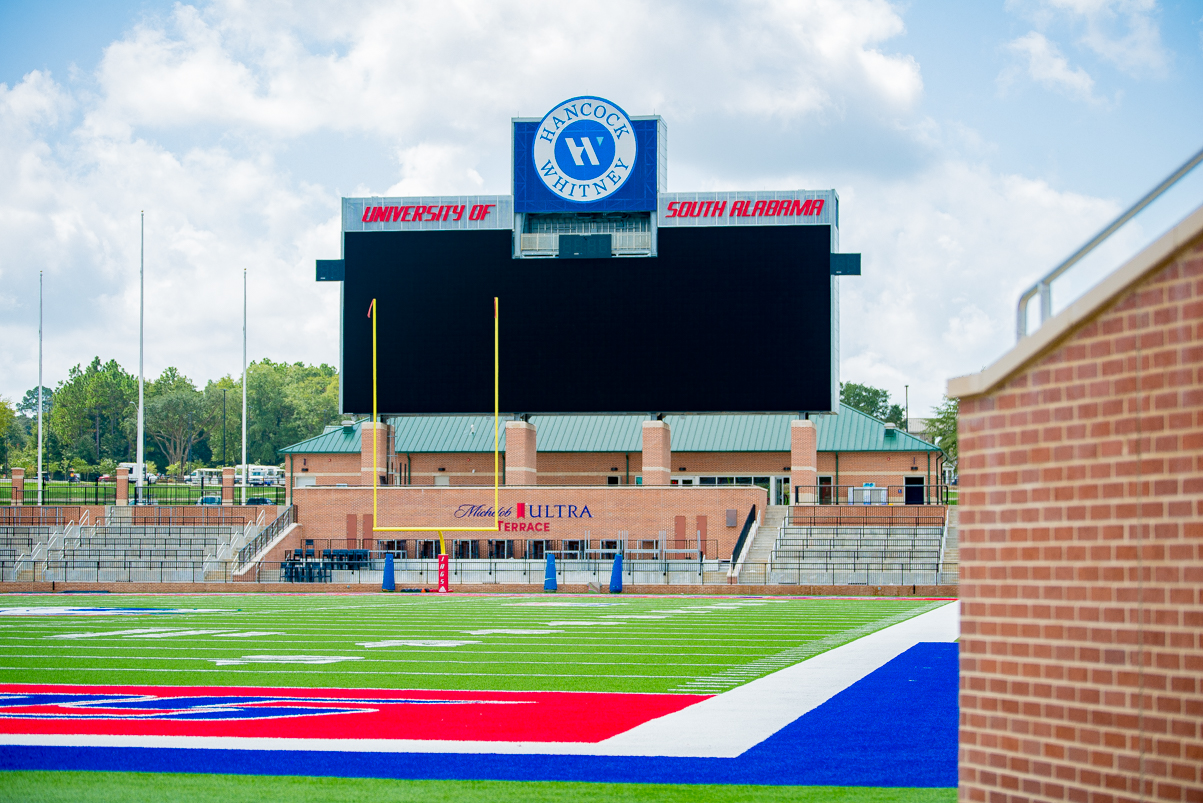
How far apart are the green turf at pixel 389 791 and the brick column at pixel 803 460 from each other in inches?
1435

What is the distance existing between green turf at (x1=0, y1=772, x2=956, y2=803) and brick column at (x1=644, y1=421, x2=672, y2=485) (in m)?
35.4

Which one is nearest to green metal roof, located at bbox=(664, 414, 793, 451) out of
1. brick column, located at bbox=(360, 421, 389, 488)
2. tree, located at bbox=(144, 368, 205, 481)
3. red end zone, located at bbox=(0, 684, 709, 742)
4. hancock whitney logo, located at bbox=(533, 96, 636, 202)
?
brick column, located at bbox=(360, 421, 389, 488)

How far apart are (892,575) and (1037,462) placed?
32314mm

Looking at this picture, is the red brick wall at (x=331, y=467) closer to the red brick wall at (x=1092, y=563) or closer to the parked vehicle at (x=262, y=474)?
the parked vehicle at (x=262, y=474)

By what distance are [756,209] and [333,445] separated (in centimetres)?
2590

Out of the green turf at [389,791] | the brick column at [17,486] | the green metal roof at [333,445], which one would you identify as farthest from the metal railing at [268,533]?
the green turf at [389,791]

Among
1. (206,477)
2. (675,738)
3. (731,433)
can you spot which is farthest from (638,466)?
(206,477)

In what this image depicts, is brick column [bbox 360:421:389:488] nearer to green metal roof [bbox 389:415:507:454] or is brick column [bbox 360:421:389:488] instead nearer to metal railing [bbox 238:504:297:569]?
metal railing [bbox 238:504:297:569]

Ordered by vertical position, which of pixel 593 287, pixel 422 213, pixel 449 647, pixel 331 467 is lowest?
pixel 449 647

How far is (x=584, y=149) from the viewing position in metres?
43.3

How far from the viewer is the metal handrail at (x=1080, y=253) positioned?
5.61m

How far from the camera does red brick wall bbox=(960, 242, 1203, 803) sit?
17.7ft

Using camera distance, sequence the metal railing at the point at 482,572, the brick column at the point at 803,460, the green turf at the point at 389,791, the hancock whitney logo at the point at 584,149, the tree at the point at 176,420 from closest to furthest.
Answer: the green turf at the point at 389,791, the metal railing at the point at 482,572, the hancock whitney logo at the point at 584,149, the brick column at the point at 803,460, the tree at the point at 176,420

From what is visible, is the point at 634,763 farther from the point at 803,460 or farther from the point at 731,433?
the point at 731,433
